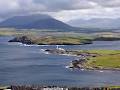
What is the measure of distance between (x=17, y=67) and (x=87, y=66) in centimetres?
2529

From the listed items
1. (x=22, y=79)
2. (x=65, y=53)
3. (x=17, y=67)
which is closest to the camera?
(x=22, y=79)

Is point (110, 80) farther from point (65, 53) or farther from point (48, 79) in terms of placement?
point (65, 53)

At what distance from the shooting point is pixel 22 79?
107125 millimetres

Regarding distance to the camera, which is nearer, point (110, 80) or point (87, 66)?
point (110, 80)

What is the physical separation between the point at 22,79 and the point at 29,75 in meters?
8.90

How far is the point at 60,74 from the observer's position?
382 ft

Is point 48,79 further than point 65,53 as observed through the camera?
No

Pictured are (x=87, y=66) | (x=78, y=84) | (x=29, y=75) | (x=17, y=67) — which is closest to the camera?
(x=78, y=84)

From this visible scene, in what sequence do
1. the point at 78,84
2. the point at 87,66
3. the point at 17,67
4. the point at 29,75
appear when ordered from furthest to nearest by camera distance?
1. the point at 17,67
2. the point at 87,66
3. the point at 29,75
4. the point at 78,84

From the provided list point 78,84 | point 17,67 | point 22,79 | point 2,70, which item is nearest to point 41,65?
point 17,67

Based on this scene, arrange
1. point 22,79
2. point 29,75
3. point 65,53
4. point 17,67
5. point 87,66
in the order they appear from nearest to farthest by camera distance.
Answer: point 22,79 < point 29,75 < point 87,66 < point 17,67 < point 65,53

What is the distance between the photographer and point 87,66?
12769cm

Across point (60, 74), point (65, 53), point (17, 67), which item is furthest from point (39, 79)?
point (65, 53)

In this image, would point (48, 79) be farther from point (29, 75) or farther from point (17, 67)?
point (17, 67)
